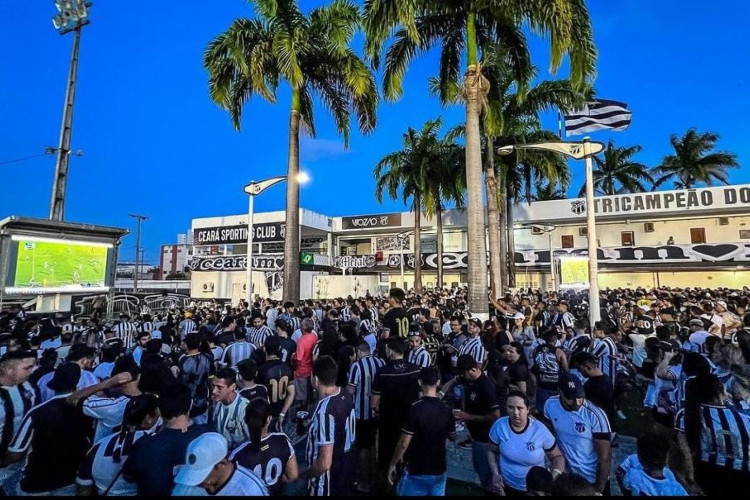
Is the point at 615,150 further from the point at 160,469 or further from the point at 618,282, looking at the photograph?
the point at 160,469

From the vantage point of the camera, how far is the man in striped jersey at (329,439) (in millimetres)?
3293

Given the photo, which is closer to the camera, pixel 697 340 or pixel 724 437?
pixel 724 437

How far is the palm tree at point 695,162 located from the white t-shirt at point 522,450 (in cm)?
4367

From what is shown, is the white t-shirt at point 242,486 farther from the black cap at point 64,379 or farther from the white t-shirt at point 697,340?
the white t-shirt at point 697,340

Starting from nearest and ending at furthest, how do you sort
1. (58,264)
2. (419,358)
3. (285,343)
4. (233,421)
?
(233,421) → (419,358) → (285,343) → (58,264)

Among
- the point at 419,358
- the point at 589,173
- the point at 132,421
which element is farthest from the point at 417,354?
the point at 589,173

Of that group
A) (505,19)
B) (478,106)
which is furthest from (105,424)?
(505,19)

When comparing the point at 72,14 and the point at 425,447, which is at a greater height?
the point at 72,14

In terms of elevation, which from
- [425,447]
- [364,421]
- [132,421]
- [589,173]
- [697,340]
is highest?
[589,173]

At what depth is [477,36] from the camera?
13.7 m

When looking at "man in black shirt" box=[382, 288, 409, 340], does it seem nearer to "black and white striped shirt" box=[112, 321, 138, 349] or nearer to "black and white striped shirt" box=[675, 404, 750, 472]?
"black and white striped shirt" box=[675, 404, 750, 472]

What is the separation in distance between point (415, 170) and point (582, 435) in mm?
23966

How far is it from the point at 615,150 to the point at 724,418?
4028 centimetres

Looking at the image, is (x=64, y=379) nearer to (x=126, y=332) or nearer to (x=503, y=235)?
(x=126, y=332)
